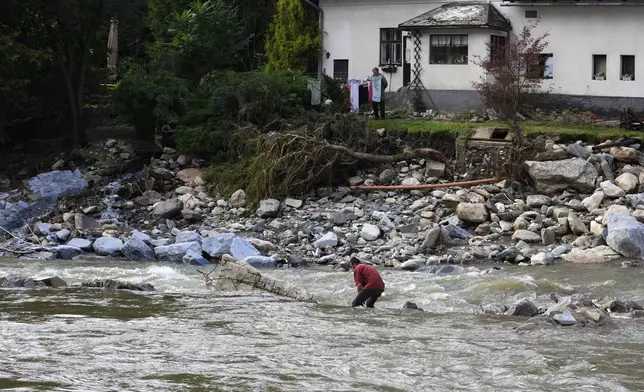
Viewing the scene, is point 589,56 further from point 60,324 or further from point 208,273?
point 60,324

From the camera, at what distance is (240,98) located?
92.9 ft

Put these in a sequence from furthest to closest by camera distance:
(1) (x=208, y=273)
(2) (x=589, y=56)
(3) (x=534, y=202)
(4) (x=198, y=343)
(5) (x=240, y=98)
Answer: (2) (x=589, y=56)
(5) (x=240, y=98)
(3) (x=534, y=202)
(1) (x=208, y=273)
(4) (x=198, y=343)

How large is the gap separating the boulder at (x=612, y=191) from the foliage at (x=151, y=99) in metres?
13.1

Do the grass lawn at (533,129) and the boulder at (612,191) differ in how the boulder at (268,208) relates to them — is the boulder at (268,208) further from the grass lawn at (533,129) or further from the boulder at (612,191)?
the boulder at (612,191)

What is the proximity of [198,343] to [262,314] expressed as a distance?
2440 millimetres

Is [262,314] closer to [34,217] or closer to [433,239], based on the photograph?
[433,239]

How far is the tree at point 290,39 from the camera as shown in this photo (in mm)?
34656

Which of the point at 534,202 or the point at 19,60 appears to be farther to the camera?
the point at 19,60

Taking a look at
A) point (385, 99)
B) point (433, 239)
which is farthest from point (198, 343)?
point (385, 99)

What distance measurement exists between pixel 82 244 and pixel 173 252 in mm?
2462

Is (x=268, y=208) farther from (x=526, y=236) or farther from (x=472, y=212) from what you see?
(x=526, y=236)

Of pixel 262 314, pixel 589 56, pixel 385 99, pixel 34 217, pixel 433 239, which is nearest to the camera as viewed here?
pixel 262 314

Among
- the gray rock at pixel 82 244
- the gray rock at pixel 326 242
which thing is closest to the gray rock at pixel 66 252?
the gray rock at pixel 82 244

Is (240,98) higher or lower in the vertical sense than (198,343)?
higher
